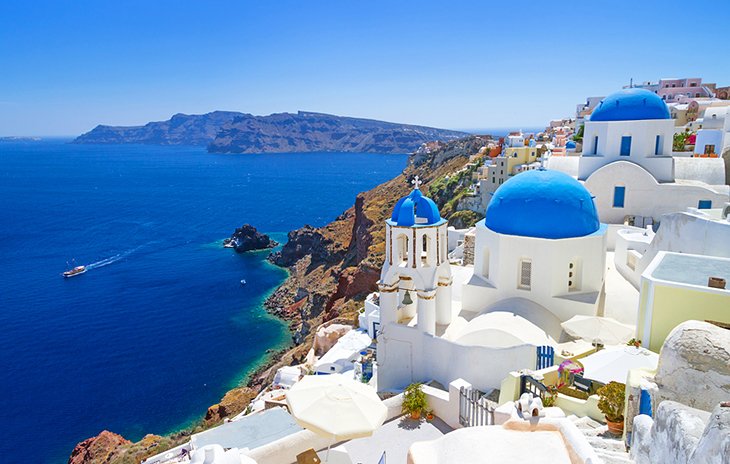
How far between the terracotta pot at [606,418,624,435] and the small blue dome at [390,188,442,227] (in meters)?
7.63

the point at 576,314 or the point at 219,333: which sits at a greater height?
the point at 576,314

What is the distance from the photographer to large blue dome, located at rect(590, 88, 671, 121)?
73.9 ft

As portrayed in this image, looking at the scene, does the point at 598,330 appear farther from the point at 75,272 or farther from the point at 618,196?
the point at 75,272

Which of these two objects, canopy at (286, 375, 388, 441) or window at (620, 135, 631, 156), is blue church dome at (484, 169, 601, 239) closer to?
window at (620, 135, 631, 156)

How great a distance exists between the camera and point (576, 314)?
14891 mm

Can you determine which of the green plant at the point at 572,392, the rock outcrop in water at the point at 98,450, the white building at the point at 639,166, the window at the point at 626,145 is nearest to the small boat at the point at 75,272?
the rock outcrop in water at the point at 98,450

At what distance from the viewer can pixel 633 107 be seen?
22.8m

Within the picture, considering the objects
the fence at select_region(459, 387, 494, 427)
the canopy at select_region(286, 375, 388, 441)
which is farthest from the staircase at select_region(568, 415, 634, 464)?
the canopy at select_region(286, 375, 388, 441)

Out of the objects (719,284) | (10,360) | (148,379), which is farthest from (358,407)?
(10,360)

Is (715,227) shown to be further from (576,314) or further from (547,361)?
(547,361)

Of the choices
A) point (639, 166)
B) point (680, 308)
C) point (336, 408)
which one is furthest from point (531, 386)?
point (639, 166)

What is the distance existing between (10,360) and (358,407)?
1808 inches

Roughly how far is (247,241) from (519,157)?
45365 mm

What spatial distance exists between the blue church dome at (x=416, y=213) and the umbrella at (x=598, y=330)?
5.03m
